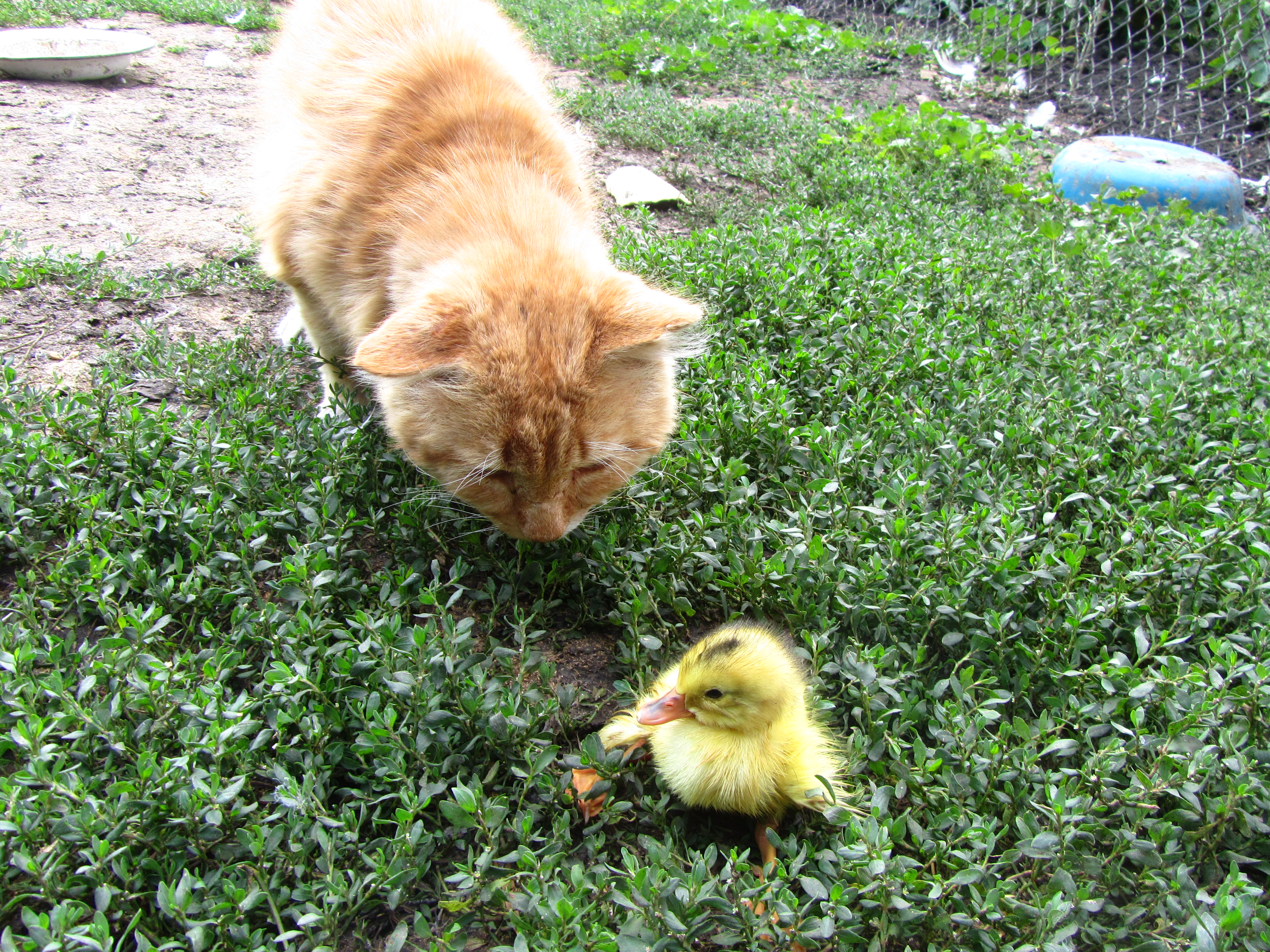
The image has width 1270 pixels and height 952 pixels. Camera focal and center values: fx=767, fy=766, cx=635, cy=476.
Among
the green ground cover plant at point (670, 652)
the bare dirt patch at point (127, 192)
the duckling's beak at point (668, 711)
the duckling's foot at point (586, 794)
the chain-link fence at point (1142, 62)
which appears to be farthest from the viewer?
the chain-link fence at point (1142, 62)

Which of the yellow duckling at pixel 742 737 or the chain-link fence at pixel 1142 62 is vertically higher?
the chain-link fence at pixel 1142 62

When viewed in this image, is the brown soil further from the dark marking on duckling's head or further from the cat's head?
the dark marking on duckling's head

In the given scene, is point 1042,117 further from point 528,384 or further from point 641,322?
point 528,384

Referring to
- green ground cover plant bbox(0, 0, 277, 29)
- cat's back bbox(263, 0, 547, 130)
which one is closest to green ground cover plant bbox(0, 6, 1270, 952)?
cat's back bbox(263, 0, 547, 130)

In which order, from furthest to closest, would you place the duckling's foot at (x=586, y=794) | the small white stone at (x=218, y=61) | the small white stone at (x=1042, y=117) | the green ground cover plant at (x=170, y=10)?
the green ground cover plant at (x=170, y=10) < the small white stone at (x=1042, y=117) < the small white stone at (x=218, y=61) < the duckling's foot at (x=586, y=794)

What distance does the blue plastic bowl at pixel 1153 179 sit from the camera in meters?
5.61

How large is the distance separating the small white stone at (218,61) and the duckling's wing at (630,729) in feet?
26.2

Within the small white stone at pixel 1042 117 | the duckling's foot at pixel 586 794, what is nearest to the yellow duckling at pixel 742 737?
the duckling's foot at pixel 586 794

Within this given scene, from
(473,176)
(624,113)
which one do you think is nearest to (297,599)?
(473,176)

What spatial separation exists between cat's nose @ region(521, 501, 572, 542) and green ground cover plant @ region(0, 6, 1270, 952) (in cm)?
17

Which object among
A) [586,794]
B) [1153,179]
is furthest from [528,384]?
[1153,179]

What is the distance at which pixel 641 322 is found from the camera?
2.07 m

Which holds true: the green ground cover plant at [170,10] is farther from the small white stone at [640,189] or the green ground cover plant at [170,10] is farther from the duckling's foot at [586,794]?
the duckling's foot at [586,794]

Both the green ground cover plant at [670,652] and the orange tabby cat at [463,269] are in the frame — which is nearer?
the green ground cover plant at [670,652]
